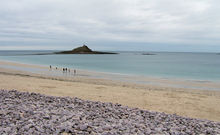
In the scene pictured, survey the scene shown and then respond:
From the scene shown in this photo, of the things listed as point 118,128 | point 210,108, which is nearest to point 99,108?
point 118,128

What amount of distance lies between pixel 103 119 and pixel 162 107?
15.5ft

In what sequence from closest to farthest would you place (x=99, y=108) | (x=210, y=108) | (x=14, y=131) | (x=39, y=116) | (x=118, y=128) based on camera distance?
(x=14, y=131) → (x=118, y=128) → (x=39, y=116) → (x=99, y=108) → (x=210, y=108)

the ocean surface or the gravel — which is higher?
the gravel

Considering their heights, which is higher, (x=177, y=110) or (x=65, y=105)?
(x=65, y=105)

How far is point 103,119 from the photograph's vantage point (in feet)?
17.6

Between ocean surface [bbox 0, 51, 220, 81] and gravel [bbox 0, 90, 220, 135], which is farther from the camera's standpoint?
ocean surface [bbox 0, 51, 220, 81]

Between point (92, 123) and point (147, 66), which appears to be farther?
point (147, 66)

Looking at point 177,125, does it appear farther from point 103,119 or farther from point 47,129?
point 47,129

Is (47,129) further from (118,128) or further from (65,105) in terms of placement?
(65,105)

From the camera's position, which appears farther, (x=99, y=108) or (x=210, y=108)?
(x=210, y=108)

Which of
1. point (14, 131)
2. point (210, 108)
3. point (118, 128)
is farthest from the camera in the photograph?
point (210, 108)

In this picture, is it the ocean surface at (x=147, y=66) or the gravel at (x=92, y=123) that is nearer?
the gravel at (x=92, y=123)

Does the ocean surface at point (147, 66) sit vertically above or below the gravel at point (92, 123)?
below

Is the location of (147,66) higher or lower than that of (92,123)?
lower
